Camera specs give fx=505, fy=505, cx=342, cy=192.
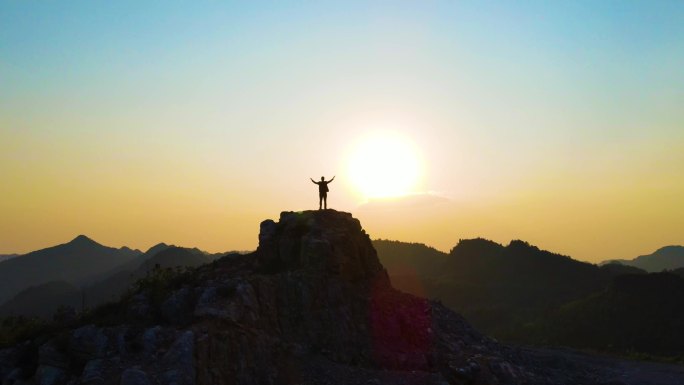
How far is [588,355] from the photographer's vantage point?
51.6m

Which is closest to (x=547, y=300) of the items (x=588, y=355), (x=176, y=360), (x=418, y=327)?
(x=588, y=355)

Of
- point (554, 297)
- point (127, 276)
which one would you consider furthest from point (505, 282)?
point (127, 276)

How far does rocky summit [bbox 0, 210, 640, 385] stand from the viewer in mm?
20062

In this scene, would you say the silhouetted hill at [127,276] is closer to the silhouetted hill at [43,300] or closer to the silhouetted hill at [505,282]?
the silhouetted hill at [43,300]

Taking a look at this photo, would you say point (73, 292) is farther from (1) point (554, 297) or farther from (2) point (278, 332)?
(2) point (278, 332)

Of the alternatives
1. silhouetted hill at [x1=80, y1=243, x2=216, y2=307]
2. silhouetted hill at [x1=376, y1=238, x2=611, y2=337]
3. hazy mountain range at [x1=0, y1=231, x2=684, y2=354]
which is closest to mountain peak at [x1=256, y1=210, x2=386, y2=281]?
hazy mountain range at [x1=0, y1=231, x2=684, y2=354]

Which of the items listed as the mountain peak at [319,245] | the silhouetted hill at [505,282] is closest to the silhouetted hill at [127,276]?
the silhouetted hill at [505,282]

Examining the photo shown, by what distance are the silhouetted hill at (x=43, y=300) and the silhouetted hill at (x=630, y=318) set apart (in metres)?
94.3

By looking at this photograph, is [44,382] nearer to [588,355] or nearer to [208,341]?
[208,341]

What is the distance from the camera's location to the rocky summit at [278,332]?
20062mm

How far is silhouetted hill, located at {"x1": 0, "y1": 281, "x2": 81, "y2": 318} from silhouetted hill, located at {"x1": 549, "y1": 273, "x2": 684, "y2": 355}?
94.3 meters

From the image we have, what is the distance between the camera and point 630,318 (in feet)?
219

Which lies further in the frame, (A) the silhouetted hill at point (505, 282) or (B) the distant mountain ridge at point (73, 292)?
(B) the distant mountain ridge at point (73, 292)

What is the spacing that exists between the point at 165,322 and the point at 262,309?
4.44 metres
